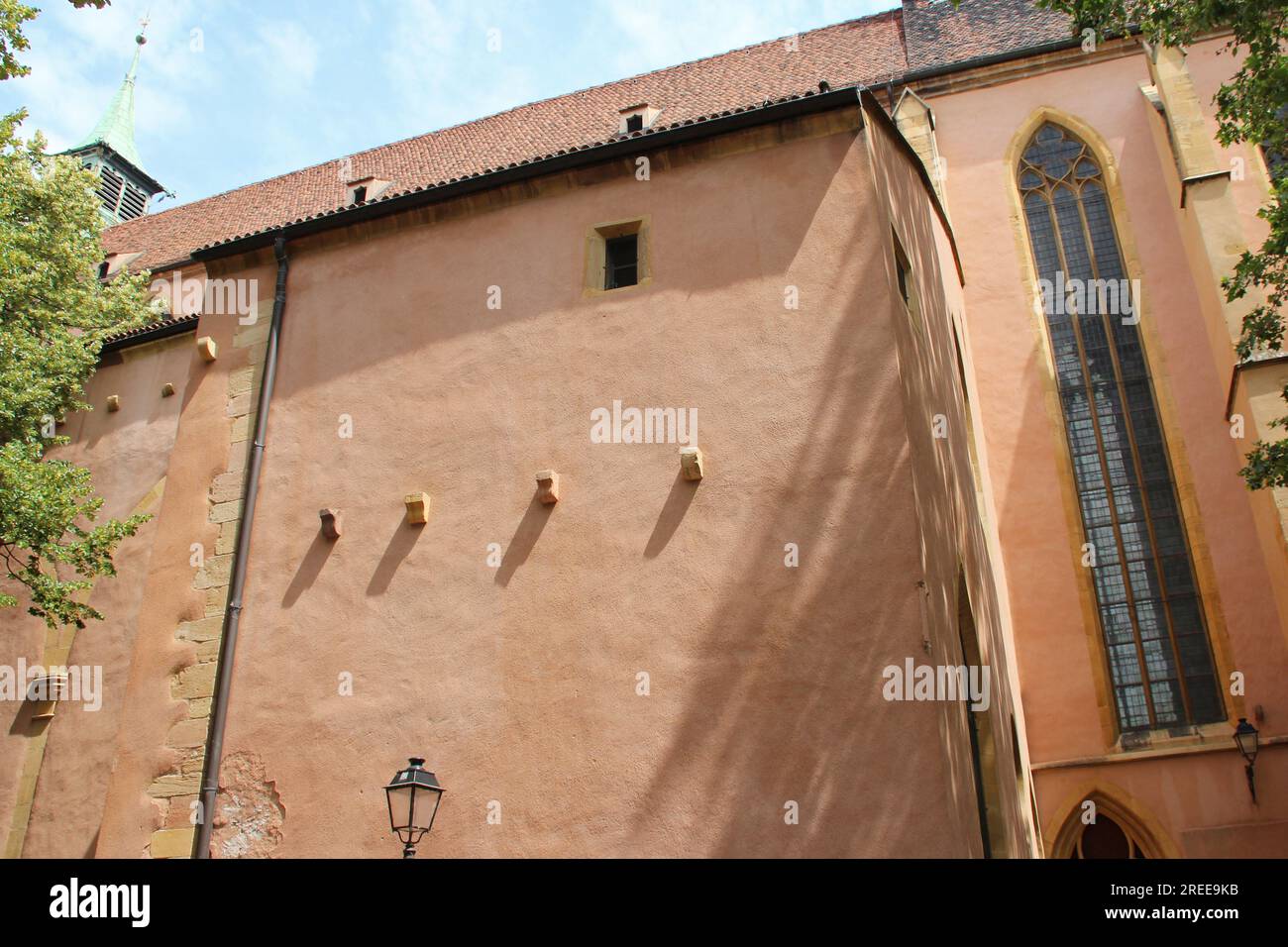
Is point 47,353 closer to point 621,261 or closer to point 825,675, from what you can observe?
point 621,261

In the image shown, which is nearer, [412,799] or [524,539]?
[412,799]

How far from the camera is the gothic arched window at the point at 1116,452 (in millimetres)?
14516

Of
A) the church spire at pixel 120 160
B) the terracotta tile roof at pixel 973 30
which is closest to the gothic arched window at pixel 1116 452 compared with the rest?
the terracotta tile roof at pixel 973 30

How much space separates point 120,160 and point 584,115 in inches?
680

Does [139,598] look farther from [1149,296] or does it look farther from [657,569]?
[1149,296]

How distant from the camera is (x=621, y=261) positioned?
10.2 meters

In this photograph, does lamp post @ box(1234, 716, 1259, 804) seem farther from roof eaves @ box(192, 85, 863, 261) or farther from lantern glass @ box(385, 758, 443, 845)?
lantern glass @ box(385, 758, 443, 845)

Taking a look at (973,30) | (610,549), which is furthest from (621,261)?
(973,30)

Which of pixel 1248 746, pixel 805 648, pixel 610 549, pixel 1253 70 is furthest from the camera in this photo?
pixel 1248 746

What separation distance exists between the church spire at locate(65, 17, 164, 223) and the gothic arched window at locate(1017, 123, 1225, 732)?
25.6m

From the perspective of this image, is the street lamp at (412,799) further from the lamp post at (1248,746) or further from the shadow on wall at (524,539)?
the lamp post at (1248,746)

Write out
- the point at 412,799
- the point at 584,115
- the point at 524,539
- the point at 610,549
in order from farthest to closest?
the point at 584,115, the point at 524,539, the point at 610,549, the point at 412,799

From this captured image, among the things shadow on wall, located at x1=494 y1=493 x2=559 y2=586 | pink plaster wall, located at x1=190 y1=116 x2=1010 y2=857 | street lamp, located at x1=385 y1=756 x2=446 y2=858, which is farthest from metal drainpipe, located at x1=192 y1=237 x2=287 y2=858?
shadow on wall, located at x1=494 y1=493 x2=559 y2=586
